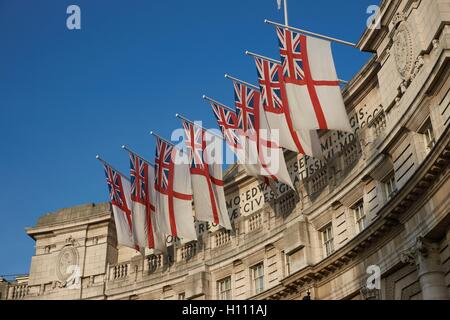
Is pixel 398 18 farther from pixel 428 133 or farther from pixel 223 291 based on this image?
pixel 223 291

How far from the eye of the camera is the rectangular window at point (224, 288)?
39.1 metres

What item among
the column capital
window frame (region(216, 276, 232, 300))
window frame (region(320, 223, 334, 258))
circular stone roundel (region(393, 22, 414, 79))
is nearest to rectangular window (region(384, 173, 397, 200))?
the column capital

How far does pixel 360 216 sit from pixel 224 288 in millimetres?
11013

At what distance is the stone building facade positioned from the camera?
25.2 meters

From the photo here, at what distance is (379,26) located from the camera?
99.6 feet

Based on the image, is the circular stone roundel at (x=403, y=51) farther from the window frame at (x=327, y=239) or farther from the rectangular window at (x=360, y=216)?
the window frame at (x=327, y=239)

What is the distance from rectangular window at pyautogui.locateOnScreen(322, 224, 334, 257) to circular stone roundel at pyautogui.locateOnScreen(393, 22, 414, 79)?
9233mm

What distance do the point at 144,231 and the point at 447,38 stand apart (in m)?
22.6

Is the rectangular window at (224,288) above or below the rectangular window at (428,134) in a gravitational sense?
below

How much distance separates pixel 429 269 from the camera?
981 inches

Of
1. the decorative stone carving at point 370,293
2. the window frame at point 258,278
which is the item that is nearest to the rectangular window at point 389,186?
the decorative stone carving at point 370,293

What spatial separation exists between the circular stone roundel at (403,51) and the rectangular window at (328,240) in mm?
9233
